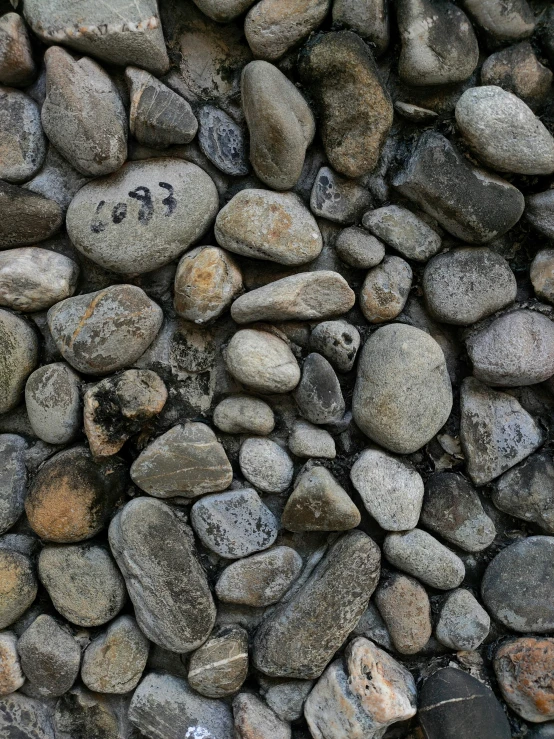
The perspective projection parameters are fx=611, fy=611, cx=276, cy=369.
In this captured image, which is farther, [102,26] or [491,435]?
[491,435]

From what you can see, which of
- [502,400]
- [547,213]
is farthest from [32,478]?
[547,213]

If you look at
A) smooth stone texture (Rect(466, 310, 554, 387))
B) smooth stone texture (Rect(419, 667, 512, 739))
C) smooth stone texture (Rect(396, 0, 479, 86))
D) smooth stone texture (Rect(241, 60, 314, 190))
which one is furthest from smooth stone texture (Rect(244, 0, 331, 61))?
smooth stone texture (Rect(419, 667, 512, 739))

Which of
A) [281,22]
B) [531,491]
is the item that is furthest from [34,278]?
[531,491]

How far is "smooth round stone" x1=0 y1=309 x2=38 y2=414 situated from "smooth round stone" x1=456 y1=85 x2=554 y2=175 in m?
0.84

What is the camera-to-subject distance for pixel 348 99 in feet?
3.38

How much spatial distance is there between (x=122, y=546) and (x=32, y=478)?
0.69 feet

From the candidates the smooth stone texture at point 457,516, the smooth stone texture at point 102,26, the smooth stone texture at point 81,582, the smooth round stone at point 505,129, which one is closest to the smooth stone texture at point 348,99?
the smooth round stone at point 505,129

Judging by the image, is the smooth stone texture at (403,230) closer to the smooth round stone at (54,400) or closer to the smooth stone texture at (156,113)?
the smooth stone texture at (156,113)

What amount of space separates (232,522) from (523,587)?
20.8 inches

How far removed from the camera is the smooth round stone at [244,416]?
1.06m

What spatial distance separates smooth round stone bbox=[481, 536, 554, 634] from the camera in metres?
1.07

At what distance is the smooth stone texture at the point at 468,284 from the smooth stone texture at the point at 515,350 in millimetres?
38

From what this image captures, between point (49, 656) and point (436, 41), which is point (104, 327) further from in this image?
point (436, 41)

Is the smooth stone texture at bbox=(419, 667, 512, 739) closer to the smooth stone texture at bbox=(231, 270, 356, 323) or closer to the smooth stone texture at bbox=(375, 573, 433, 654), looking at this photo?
the smooth stone texture at bbox=(375, 573, 433, 654)
